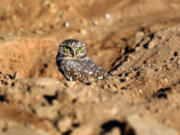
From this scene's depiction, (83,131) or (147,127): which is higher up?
(83,131)

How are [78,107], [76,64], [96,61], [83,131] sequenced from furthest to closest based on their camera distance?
[96,61] < [76,64] < [78,107] < [83,131]

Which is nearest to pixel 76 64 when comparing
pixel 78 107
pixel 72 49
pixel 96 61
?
pixel 72 49

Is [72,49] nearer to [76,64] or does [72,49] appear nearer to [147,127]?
[76,64]

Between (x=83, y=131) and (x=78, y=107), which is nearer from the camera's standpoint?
(x=83, y=131)

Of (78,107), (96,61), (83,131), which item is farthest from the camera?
(96,61)

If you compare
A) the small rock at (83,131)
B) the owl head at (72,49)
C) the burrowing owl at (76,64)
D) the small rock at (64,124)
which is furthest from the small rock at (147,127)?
the owl head at (72,49)

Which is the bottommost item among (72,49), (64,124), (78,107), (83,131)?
(83,131)

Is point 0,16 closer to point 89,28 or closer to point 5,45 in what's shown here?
point 5,45
